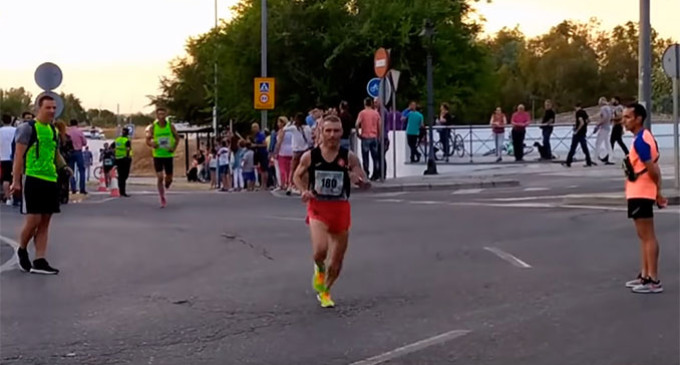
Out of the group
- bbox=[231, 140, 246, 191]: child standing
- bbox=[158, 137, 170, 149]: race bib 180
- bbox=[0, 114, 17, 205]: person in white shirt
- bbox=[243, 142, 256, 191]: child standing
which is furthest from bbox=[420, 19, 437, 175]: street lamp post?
bbox=[0, 114, 17, 205]: person in white shirt

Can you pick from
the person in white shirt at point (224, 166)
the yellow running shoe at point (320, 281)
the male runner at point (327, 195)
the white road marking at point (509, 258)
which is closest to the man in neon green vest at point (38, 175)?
the male runner at point (327, 195)

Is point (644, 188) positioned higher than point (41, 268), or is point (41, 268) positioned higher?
point (644, 188)

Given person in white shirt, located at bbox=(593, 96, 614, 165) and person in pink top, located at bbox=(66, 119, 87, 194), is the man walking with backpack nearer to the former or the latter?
person in white shirt, located at bbox=(593, 96, 614, 165)

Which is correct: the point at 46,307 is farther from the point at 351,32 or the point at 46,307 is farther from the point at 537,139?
the point at 351,32

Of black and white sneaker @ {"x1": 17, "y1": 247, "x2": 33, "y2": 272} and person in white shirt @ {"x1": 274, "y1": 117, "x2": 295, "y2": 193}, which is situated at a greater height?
person in white shirt @ {"x1": 274, "y1": 117, "x2": 295, "y2": 193}

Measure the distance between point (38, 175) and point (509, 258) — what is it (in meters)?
5.07

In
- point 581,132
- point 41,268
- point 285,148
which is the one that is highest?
point 581,132

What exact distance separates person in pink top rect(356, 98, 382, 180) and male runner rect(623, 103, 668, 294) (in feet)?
49.4

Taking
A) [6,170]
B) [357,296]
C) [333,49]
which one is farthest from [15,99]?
[357,296]

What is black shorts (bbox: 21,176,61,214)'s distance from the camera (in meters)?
11.5

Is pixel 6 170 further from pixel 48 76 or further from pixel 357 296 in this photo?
pixel 357 296

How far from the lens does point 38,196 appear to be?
11539 millimetres

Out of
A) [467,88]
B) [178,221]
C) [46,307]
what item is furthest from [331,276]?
[467,88]

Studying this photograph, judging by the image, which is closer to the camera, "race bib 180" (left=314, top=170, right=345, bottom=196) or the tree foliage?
"race bib 180" (left=314, top=170, right=345, bottom=196)
